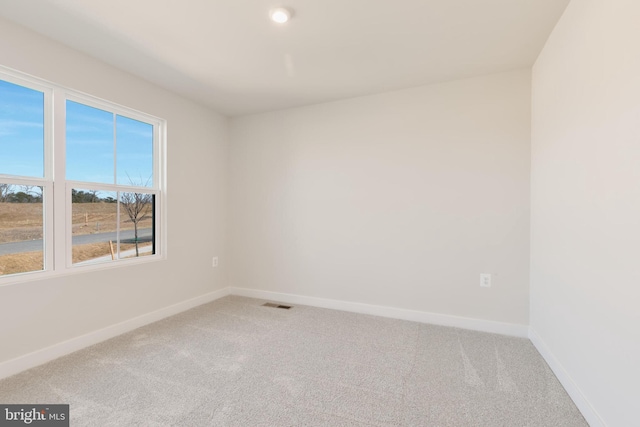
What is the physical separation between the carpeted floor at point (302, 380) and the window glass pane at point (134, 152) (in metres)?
1.46

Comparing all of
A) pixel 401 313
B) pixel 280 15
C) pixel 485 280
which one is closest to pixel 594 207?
pixel 485 280

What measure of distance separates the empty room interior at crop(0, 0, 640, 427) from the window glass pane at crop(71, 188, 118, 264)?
0.06ft

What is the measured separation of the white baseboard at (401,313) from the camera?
8.54ft

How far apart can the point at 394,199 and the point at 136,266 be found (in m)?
2.66

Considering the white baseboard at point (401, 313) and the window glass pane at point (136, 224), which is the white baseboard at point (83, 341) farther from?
the white baseboard at point (401, 313)

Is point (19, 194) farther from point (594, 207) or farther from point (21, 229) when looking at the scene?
point (594, 207)

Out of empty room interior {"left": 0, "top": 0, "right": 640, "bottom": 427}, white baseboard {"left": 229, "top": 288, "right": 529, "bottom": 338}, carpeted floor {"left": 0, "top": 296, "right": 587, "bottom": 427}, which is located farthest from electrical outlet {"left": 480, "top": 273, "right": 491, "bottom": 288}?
carpeted floor {"left": 0, "top": 296, "right": 587, "bottom": 427}

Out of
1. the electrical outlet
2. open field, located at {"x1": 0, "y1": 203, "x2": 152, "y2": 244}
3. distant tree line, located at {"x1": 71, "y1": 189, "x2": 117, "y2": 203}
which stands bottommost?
the electrical outlet

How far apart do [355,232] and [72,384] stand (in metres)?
2.57

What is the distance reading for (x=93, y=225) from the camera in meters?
2.48

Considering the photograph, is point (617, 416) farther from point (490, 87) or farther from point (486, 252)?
point (490, 87)

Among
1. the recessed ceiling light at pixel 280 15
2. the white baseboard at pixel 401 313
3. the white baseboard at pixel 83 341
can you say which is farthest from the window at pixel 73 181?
the recessed ceiling light at pixel 280 15

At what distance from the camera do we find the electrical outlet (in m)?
2.67

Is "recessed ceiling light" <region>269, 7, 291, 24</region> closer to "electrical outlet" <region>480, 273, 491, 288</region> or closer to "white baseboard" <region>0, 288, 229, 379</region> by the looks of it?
"electrical outlet" <region>480, 273, 491, 288</region>
